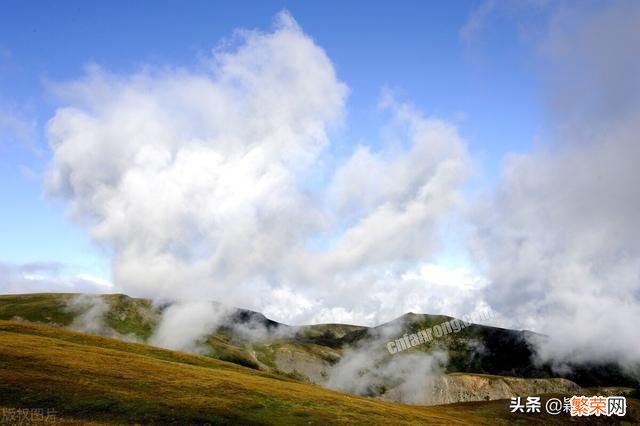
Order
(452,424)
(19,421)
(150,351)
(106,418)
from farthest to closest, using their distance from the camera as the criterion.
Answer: (150,351), (452,424), (106,418), (19,421)

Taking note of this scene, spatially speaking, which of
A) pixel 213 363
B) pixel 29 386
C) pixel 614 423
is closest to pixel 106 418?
pixel 29 386

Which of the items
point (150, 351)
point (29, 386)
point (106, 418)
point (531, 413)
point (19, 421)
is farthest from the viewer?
point (531, 413)

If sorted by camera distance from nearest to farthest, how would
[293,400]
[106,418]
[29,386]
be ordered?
[106,418] → [29,386] → [293,400]

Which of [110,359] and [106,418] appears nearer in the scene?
[106,418]

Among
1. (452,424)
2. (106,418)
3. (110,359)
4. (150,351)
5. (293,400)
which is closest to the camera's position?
(106,418)

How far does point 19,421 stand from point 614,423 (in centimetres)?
14528

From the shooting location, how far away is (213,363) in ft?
392

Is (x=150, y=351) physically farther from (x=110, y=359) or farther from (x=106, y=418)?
(x=106, y=418)

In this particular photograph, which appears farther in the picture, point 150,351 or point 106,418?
point 150,351

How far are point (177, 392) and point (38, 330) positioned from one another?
66.9 metres

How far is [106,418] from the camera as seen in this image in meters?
50.3

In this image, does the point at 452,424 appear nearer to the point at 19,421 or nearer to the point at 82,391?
the point at 82,391

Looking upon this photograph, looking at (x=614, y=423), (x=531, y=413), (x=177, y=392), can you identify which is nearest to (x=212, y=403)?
(x=177, y=392)

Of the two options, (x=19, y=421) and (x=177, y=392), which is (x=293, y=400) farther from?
(x=19, y=421)
